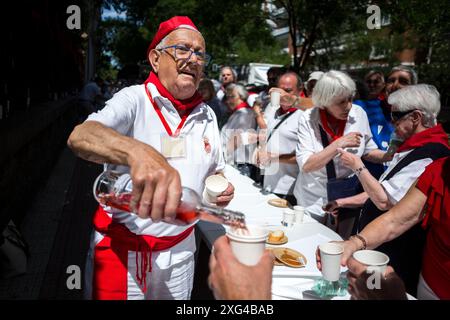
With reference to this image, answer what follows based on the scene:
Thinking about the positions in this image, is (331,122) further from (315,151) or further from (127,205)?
(127,205)

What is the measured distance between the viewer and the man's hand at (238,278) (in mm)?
1054

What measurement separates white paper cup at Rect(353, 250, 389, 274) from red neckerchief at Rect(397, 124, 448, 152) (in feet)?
3.86

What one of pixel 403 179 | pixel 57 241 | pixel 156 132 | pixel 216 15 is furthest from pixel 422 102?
pixel 216 15

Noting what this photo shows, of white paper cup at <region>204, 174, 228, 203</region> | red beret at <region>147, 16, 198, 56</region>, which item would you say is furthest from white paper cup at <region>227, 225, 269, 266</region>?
red beret at <region>147, 16, 198, 56</region>

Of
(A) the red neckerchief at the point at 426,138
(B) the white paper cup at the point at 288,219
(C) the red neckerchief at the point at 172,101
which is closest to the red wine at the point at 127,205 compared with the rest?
(C) the red neckerchief at the point at 172,101

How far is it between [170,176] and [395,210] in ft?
5.50

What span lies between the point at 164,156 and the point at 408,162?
169cm

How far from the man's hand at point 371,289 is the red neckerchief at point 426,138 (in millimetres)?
1213

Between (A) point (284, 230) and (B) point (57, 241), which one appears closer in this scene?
(A) point (284, 230)

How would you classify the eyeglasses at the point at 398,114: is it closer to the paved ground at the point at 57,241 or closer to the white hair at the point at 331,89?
the white hair at the point at 331,89

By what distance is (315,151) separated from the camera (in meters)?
3.38
